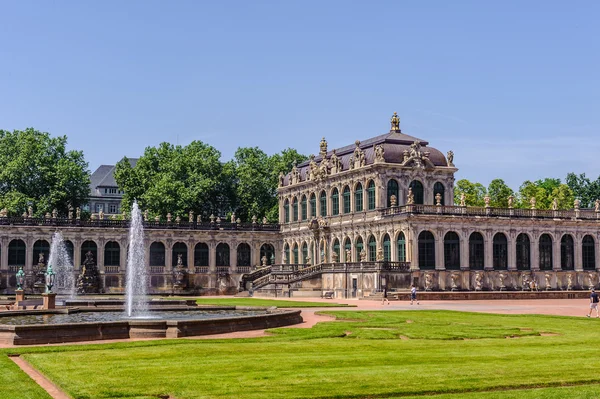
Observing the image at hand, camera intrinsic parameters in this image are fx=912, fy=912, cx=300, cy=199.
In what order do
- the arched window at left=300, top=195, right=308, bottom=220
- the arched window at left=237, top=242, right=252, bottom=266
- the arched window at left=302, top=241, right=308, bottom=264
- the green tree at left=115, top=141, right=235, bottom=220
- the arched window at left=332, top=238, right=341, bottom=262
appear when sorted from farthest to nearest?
the green tree at left=115, top=141, right=235, bottom=220, the arched window at left=237, top=242, right=252, bottom=266, the arched window at left=300, top=195, right=308, bottom=220, the arched window at left=302, top=241, right=308, bottom=264, the arched window at left=332, top=238, right=341, bottom=262

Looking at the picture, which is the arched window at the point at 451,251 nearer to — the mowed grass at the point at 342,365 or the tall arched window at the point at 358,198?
the tall arched window at the point at 358,198

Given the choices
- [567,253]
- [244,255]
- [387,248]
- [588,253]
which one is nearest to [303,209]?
[244,255]

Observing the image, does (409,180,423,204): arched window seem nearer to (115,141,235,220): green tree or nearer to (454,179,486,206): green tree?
(115,141,235,220): green tree

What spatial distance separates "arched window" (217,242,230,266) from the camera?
319 ft

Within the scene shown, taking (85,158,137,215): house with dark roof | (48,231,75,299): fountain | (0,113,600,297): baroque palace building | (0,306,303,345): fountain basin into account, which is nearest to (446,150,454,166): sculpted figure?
(0,113,600,297): baroque palace building

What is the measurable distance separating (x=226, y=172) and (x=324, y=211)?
64.3 ft

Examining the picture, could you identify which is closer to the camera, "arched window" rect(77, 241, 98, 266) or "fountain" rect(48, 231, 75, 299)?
"fountain" rect(48, 231, 75, 299)

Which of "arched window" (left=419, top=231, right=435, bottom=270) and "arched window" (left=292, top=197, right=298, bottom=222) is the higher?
"arched window" (left=292, top=197, right=298, bottom=222)

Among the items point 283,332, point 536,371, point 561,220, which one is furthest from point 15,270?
point 536,371

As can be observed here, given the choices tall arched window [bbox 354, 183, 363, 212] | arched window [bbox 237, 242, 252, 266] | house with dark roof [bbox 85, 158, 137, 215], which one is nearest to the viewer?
tall arched window [bbox 354, 183, 363, 212]

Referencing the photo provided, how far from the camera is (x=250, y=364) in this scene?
77.8ft

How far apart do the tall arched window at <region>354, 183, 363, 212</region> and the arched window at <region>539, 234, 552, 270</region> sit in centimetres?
1697

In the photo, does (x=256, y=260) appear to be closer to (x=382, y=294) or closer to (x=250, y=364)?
(x=382, y=294)

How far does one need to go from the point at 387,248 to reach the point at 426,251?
4559 mm
